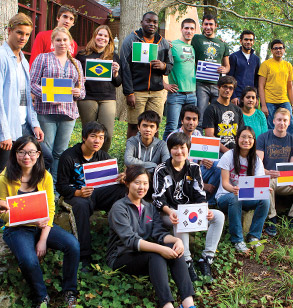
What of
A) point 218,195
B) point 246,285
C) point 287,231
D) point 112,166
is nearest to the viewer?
point 246,285

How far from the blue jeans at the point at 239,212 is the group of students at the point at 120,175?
0.04ft

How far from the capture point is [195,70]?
6.20 meters

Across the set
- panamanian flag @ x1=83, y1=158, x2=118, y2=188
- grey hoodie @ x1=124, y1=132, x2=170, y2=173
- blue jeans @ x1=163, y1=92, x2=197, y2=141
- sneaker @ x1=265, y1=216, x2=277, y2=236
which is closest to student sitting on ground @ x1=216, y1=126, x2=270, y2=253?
sneaker @ x1=265, y1=216, x2=277, y2=236

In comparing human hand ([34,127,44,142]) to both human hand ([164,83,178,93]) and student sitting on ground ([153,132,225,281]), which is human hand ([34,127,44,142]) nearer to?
student sitting on ground ([153,132,225,281])

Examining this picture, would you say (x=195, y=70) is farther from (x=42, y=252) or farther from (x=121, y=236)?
(x=42, y=252)

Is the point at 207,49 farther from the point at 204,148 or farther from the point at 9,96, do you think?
the point at 9,96

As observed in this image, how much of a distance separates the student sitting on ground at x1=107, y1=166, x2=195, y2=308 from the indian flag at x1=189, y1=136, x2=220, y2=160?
1243 mm

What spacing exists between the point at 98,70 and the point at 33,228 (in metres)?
2.25

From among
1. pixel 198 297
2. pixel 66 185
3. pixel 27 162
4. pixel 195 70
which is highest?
pixel 195 70

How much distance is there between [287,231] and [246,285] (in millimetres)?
1359

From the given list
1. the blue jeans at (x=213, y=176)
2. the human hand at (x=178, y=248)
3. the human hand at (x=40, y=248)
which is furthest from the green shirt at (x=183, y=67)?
the human hand at (x=40, y=248)

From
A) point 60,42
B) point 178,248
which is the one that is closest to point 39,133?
point 60,42

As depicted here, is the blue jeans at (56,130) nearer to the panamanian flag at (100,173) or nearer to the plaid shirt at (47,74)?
the plaid shirt at (47,74)

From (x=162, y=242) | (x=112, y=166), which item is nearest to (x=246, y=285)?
(x=162, y=242)
